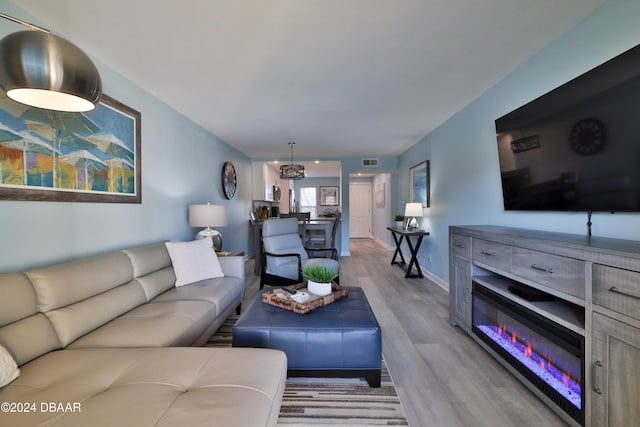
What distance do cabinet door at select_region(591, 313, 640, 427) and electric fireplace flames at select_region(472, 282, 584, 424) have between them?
87 mm

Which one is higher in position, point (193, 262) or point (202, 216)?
point (202, 216)

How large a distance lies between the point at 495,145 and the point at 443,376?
7.06 feet


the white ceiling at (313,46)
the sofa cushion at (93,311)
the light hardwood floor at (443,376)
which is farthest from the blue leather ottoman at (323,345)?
the white ceiling at (313,46)

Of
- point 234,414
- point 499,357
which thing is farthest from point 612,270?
point 234,414

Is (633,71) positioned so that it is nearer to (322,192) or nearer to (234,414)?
(234,414)

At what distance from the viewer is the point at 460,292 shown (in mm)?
2385

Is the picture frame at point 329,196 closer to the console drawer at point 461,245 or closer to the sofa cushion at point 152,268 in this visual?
the console drawer at point 461,245

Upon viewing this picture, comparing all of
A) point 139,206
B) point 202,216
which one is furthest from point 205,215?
point 139,206

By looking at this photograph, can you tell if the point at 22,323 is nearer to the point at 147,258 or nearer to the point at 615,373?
the point at 147,258

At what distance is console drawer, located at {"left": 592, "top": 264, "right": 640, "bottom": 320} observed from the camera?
1.03m

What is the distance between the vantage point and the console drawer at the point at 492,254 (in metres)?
1.79

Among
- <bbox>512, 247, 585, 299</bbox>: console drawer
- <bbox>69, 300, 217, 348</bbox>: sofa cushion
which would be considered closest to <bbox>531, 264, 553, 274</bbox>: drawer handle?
<bbox>512, 247, 585, 299</bbox>: console drawer

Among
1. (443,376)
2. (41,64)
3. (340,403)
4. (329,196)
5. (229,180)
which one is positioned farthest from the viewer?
(329,196)

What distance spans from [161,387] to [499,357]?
85.5 inches
